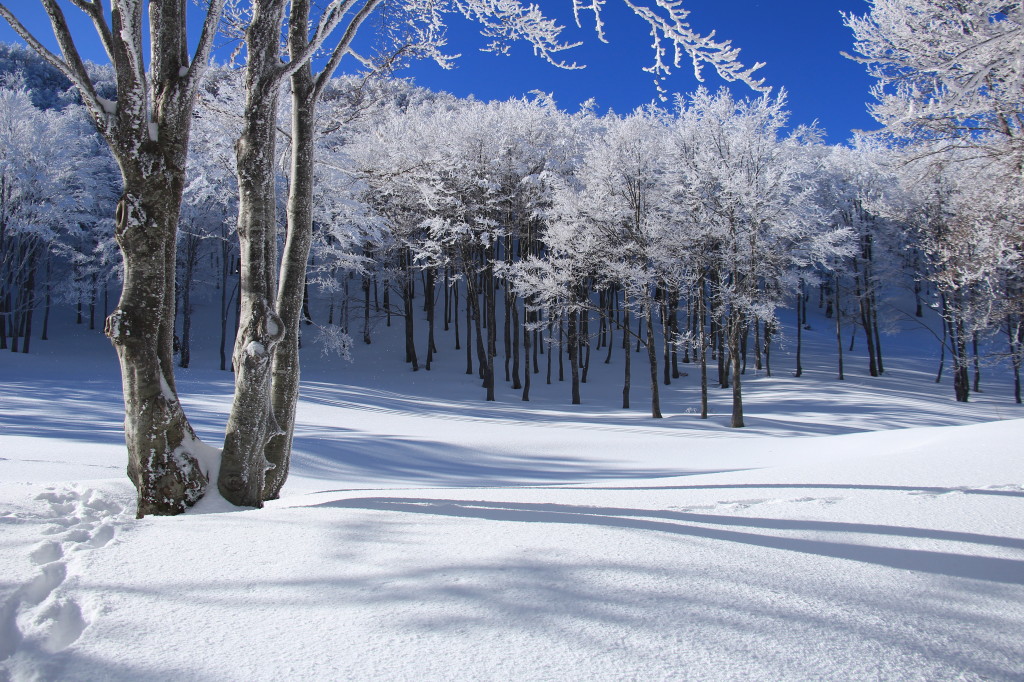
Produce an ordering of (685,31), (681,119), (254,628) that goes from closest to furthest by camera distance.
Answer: (254,628) < (685,31) < (681,119)

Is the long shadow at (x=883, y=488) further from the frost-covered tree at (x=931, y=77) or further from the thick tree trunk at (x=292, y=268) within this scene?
the frost-covered tree at (x=931, y=77)

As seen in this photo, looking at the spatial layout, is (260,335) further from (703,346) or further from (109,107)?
(703,346)

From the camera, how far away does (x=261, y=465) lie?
4.18 metres

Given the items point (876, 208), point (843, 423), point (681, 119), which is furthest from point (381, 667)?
point (876, 208)

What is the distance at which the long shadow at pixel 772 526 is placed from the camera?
2350 millimetres

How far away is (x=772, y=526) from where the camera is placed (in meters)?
3.01

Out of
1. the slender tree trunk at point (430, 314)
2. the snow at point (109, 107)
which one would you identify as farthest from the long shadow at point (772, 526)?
the slender tree trunk at point (430, 314)

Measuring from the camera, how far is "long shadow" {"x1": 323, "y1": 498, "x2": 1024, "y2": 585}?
7.71ft

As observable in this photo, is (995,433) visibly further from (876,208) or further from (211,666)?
(876,208)

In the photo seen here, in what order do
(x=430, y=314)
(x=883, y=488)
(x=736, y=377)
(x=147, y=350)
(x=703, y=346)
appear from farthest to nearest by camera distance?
(x=430, y=314), (x=703, y=346), (x=736, y=377), (x=883, y=488), (x=147, y=350)

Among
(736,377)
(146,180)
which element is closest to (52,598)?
(146,180)

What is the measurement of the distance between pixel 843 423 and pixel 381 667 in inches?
714

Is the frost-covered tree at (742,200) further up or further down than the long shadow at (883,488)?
further up

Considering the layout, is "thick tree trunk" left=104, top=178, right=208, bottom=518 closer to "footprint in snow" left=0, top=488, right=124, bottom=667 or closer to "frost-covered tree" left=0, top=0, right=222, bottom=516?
"frost-covered tree" left=0, top=0, right=222, bottom=516
